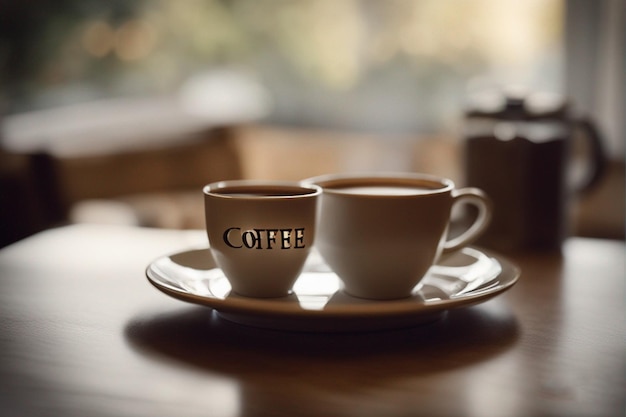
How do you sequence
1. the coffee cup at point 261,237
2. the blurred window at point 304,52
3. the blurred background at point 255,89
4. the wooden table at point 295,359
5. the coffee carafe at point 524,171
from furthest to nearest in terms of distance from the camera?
the blurred window at point 304,52 → the blurred background at point 255,89 → the coffee carafe at point 524,171 → the coffee cup at point 261,237 → the wooden table at point 295,359

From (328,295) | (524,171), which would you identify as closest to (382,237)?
(328,295)

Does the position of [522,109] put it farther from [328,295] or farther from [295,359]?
[295,359]

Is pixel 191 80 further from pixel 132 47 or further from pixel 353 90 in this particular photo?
pixel 353 90

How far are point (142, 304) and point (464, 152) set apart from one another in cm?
48

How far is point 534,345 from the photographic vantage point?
590 mm

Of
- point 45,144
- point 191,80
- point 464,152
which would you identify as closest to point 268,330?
point 464,152

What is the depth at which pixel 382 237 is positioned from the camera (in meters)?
0.62

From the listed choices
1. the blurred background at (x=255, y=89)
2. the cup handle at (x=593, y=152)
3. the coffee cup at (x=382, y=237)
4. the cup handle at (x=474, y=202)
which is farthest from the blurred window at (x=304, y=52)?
the coffee cup at (x=382, y=237)

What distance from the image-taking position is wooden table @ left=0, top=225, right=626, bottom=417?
0.47 meters

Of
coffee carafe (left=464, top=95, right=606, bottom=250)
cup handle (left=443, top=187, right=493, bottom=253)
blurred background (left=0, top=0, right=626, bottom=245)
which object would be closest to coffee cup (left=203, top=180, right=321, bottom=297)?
cup handle (left=443, top=187, right=493, bottom=253)

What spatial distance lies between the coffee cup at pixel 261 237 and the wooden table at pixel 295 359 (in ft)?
0.15

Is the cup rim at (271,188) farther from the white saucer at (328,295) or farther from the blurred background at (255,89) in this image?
the blurred background at (255,89)

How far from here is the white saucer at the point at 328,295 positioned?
57 centimetres

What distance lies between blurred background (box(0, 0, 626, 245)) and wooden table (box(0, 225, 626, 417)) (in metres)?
1.05
